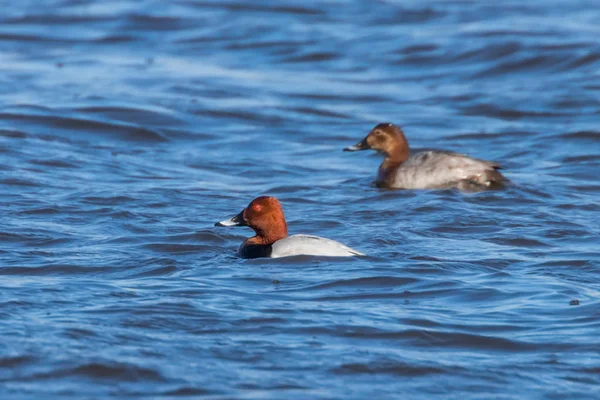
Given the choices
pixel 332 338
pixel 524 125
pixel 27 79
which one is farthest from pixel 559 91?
pixel 332 338

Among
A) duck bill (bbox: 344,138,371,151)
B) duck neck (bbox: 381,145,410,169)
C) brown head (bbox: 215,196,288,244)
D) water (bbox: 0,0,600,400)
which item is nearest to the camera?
water (bbox: 0,0,600,400)

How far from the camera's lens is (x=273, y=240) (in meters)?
9.20

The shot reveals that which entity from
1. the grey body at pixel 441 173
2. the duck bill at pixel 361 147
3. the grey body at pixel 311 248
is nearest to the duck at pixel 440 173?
the grey body at pixel 441 173

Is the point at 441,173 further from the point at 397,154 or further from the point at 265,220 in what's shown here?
the point at 265,220

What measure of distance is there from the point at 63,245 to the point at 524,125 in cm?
834

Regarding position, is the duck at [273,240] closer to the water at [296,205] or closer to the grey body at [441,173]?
the water at [296,205]

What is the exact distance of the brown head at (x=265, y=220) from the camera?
9.20 metres

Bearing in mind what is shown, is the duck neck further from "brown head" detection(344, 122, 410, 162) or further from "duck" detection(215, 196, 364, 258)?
"duck" detection(215, 196, 364, 258)

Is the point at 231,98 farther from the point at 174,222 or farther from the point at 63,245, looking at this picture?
the point at 63,245

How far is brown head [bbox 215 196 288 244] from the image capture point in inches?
362

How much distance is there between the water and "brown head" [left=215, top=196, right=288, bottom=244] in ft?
1.01

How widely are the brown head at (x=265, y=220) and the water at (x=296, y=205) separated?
1.01 ft

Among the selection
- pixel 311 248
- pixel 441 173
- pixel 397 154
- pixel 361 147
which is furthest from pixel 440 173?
pixel 311 248

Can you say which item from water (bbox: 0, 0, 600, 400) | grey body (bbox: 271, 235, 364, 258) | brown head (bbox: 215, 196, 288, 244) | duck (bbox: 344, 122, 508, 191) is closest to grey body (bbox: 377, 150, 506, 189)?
duck (bbox: 344, 122, 508, 191)
